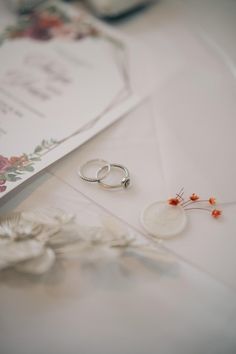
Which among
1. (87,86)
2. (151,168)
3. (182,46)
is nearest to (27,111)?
(87,86)

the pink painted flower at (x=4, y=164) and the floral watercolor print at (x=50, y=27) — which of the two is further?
the floral watercolor print at (x=50, y=27)

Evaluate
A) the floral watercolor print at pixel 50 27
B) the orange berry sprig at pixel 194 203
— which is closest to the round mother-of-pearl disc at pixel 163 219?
the orange berry sprig at pixel 194 203

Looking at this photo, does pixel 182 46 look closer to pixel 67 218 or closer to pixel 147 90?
pixel 147 90
